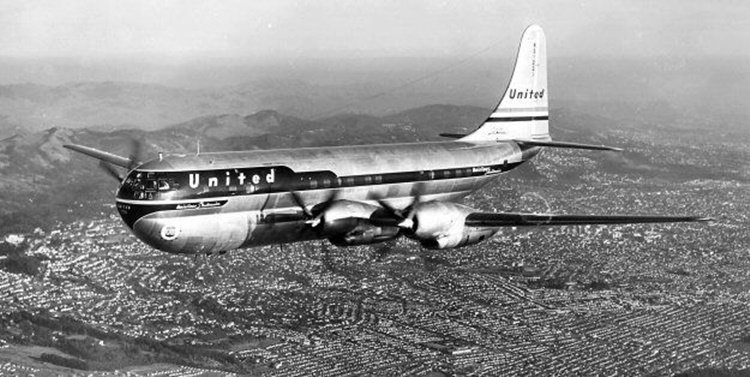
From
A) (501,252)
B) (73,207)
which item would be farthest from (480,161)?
(73,207)

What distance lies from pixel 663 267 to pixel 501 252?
76.7 ft

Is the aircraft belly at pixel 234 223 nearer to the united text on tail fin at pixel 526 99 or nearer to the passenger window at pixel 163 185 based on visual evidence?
the passenger window at pixel 163 185

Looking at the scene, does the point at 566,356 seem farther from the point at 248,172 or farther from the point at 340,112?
the point at 340,112

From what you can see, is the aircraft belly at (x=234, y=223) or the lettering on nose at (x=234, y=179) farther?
the lettering on nose at (x=234, y=179)

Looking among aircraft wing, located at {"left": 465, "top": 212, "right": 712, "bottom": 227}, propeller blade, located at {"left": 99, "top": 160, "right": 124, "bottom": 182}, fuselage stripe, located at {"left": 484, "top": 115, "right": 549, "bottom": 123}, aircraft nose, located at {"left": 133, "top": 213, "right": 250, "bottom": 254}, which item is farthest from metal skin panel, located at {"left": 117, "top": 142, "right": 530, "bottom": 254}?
fuselage stripe, located at {"left": 484, "top": 115, "right": 549, "bottom": 123}

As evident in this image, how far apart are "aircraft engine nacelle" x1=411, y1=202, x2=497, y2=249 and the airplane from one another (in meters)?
0.06

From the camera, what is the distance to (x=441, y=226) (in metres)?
40.2

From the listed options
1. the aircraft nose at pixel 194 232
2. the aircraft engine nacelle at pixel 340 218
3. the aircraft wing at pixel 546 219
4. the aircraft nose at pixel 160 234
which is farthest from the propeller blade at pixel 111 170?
the aircraft wing at pixel 546 219

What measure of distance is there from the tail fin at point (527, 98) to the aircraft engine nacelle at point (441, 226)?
1405 cm

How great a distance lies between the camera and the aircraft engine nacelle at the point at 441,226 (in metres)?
39.6

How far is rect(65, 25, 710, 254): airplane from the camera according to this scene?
36.1 m

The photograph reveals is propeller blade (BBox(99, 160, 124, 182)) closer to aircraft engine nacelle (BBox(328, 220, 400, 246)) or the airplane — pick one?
the airplane

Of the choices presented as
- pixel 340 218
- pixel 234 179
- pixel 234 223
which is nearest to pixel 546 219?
pixel 340 218

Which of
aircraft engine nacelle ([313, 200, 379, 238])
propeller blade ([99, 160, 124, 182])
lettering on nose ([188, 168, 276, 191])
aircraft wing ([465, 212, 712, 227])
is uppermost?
propeller blade ([99, 160, 124, 182])
